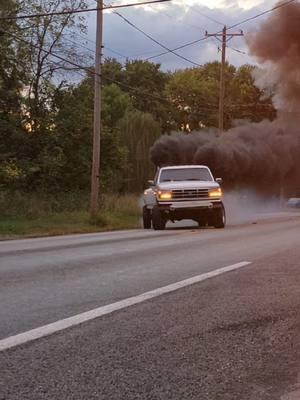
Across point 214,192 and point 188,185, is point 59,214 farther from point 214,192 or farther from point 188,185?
point 214,192

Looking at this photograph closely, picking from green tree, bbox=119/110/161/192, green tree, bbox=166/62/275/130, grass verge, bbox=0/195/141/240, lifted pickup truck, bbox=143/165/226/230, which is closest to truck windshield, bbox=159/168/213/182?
lifted pickup truck, bbox=143/165/226/230

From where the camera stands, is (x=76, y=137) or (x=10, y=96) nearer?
(x=10, y=96)

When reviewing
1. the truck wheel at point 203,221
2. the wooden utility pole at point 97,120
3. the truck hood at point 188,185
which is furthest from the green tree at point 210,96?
the truck hood at point 188,185

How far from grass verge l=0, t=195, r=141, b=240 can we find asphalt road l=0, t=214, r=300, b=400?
8.48 m

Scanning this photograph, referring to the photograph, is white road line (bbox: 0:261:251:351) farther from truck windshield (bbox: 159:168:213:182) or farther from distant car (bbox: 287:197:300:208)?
distant car (bbox: 287:197:300:208)

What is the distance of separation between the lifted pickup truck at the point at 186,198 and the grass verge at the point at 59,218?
2.57 metres

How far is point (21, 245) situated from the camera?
1505cm

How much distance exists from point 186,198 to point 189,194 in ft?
0.48

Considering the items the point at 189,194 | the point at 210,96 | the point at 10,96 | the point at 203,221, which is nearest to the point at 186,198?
the point at 189,194

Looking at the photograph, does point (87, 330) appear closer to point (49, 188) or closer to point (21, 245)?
point (21, 245)

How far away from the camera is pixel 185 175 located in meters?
21.0

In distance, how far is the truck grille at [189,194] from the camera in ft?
64.8

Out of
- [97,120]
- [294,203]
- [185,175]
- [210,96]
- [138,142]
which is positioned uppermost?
[210,96]

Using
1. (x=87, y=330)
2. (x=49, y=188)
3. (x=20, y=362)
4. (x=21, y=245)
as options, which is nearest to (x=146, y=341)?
(x=87, y=330)
